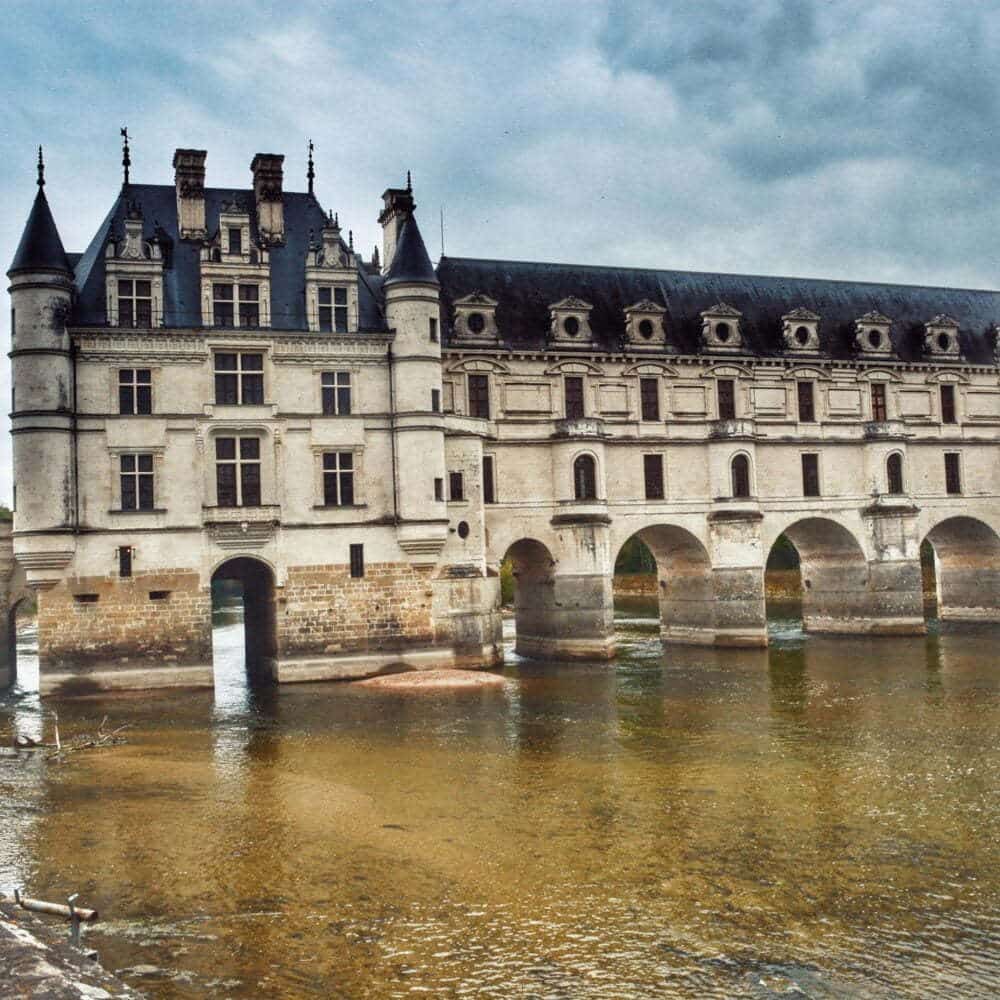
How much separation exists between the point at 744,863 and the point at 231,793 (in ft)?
31.8

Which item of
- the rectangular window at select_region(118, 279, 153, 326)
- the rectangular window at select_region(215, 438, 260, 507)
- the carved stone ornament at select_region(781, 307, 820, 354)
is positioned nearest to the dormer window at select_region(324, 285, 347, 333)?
the rectangular window at select_region(215, 438, 260, 507)

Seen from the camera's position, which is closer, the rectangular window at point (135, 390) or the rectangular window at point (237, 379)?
the rectangular window at point (135, 390)

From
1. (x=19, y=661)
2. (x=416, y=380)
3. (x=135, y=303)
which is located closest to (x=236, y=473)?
(x=135, y=303)

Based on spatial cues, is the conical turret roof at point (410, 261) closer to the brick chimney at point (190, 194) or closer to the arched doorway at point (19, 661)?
the brick chimney at point (190, 194)

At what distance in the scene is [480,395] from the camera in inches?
1576

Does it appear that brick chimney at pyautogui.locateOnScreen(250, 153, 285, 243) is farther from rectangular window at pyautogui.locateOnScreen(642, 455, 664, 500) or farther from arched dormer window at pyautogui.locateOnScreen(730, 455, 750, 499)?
arched dormer window at pyautogui.locateOnScreen(730, 455, 750, 499)

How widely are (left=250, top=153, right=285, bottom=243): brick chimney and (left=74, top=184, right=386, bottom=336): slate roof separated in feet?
1.14

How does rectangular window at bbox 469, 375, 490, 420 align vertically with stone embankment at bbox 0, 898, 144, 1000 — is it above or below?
above

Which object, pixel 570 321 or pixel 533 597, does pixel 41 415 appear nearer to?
pixel 533 597

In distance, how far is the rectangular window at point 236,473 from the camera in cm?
3484

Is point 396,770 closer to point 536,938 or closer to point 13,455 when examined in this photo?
point 536,938

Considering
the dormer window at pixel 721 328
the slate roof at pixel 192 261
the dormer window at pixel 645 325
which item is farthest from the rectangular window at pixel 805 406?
the slate roof at pixel 192 261

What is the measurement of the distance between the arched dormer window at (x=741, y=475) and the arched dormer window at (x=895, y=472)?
683 cm

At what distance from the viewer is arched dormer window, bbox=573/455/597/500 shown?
40.4 meters
